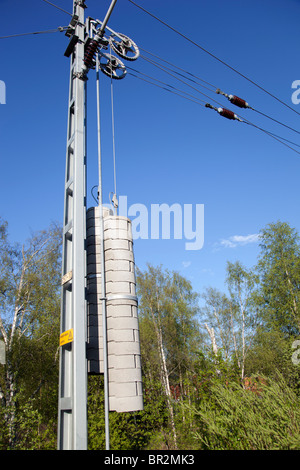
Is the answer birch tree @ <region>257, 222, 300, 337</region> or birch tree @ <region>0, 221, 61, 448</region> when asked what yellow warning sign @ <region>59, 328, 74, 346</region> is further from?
birch tree @ <region>257, 222, 300, 337</region>

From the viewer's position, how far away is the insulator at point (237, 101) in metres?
7.29

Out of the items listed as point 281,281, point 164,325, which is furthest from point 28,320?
point 281,281

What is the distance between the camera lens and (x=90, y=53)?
20.1 feet

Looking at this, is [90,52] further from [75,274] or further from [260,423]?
[260,423]

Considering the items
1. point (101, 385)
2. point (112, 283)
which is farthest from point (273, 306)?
point (112, 283)

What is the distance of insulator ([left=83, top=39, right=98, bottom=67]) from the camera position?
20.0ft

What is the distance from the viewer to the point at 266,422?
18.5 feet

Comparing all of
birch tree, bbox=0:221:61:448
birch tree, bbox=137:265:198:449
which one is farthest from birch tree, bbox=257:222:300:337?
birch tree, bbox=0:221:61:448

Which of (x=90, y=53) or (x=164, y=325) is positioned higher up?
(x=90, y=53)

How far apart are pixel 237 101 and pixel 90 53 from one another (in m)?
3.49

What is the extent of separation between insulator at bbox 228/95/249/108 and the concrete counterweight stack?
4.05 metres

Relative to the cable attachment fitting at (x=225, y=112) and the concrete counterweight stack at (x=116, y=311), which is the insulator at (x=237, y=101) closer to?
the cable attachment fitting at (x=225, y=112)

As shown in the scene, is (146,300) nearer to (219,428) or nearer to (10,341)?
(10,341)

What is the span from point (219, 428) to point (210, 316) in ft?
86.8
